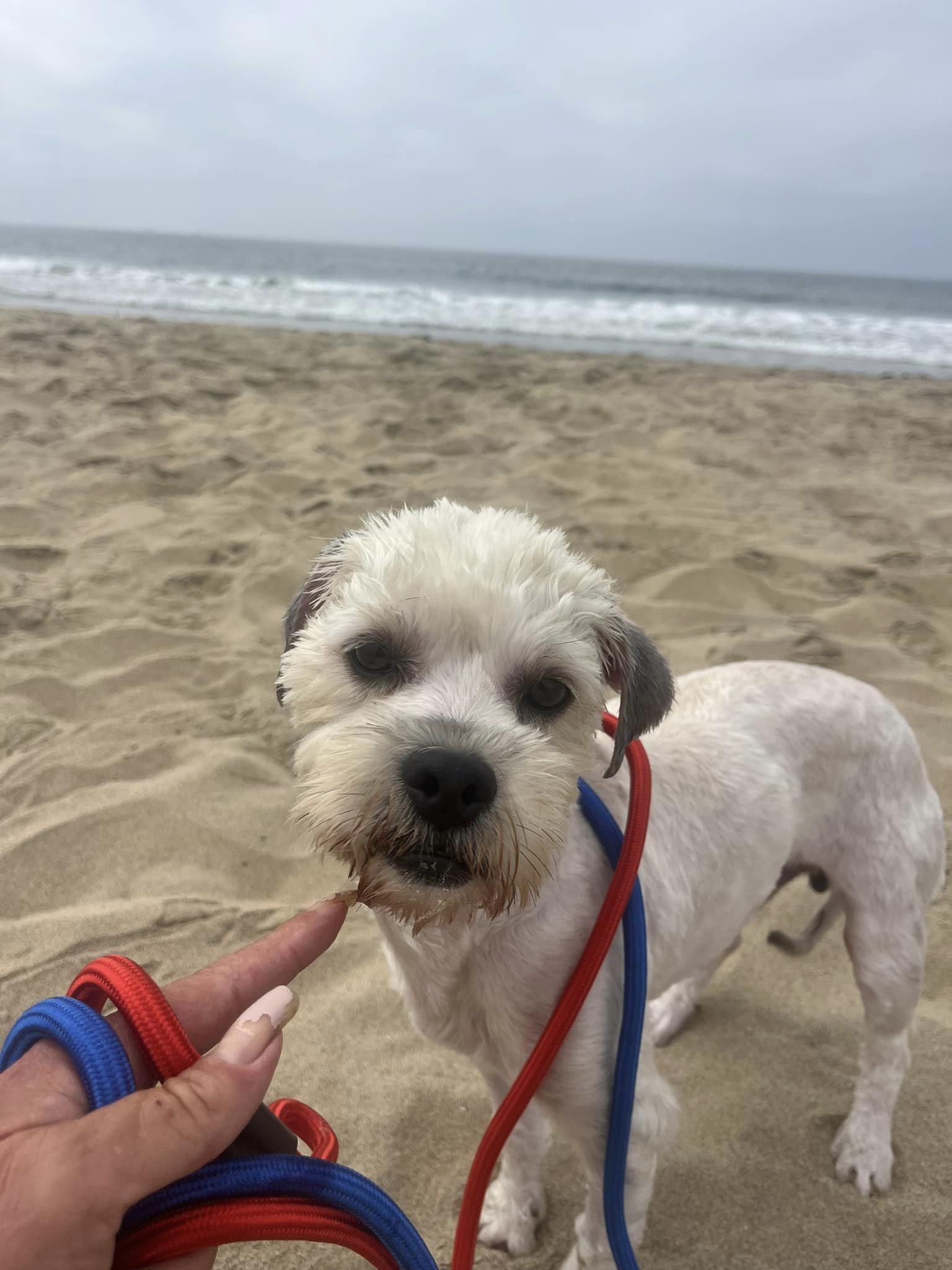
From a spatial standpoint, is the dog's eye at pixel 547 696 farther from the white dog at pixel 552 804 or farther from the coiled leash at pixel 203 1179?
the coiled leash at pixel 203 1179

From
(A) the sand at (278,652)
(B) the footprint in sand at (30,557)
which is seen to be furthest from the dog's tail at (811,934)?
(B) the footprint in sand at (30,557)

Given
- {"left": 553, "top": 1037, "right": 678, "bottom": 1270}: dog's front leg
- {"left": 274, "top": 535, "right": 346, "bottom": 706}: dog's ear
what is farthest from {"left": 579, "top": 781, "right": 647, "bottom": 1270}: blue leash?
{"left": 274, "top": 535, "right": 346, "bottom": 706}: dog's ear

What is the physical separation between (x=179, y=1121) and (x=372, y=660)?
88 centimetres

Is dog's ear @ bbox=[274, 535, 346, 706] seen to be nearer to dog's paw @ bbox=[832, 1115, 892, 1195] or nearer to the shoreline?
dog's paw @ bbox=[832, 1115, 892, 1195]

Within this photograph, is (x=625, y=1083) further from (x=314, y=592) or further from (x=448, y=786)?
(x=314, y=592)

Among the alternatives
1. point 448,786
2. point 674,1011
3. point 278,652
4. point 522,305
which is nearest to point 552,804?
point 448,786

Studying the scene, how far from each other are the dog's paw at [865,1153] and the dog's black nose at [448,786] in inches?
72.6

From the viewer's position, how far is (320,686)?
1.63 meters

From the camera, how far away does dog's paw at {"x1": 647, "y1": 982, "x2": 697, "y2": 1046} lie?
2662 millimetres

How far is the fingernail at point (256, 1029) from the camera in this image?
1.07m

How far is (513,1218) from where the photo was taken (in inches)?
82.4

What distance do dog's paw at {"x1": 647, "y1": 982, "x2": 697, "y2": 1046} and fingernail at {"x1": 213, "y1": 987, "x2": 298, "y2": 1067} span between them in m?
1.85

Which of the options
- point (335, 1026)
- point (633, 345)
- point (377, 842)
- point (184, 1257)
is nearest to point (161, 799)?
point (335, 1026)

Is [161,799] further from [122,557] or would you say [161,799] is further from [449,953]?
[122,557]
